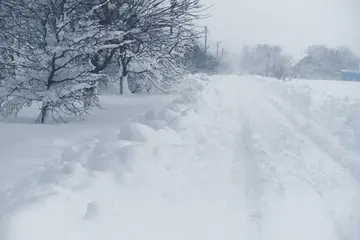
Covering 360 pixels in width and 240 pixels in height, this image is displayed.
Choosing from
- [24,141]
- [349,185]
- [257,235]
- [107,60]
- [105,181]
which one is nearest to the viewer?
[257,235]

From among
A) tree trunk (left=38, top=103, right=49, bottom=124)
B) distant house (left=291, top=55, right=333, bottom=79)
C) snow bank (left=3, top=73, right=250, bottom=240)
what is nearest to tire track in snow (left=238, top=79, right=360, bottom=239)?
snow bank (left=3, top=73, right=250, bottom=240)

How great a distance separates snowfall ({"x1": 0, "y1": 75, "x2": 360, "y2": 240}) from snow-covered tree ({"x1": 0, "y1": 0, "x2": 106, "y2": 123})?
142 cm

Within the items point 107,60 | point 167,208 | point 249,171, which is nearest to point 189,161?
point 249,171

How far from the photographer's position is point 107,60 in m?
12.6

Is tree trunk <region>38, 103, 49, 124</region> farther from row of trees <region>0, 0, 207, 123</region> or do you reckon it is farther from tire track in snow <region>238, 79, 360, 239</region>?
tire track in snow <region>238, 79, 360, 239</region>

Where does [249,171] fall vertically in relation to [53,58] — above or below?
below

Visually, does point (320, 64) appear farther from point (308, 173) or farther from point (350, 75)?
point (308, 173)

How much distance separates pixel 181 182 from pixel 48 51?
18.2 ft

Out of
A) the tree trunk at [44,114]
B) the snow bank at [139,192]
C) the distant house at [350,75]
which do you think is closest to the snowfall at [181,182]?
the snow bank at [139,192]

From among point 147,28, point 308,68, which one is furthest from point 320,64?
point 147,28

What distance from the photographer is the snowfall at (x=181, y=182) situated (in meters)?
4.38

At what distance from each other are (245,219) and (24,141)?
4.58 meters

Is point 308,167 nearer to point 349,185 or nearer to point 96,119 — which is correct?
point 349,185

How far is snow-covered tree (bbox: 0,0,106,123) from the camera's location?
9.94 metres
